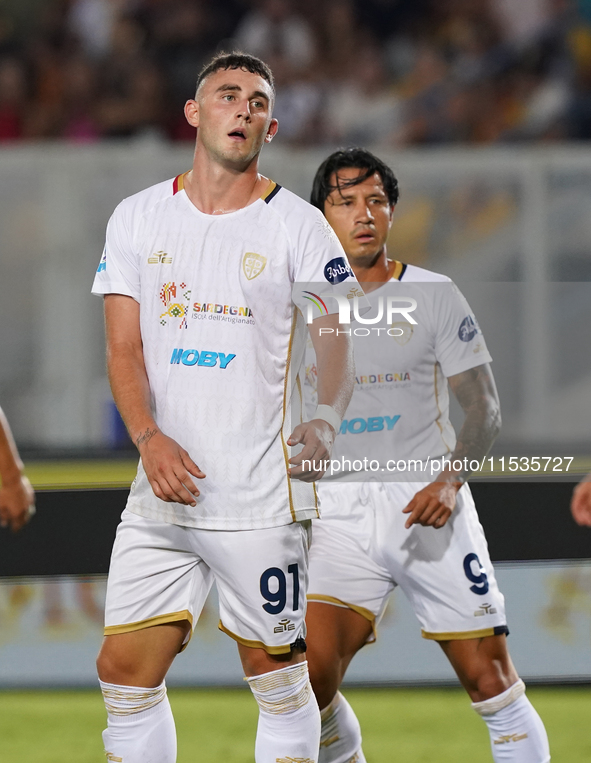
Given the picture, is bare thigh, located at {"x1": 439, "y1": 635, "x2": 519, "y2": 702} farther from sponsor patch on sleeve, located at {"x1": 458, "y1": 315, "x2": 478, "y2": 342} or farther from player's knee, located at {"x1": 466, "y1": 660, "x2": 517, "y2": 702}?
sponsor patch on sleeve, located at {"x1": 458, "y1": 315, "x2": 478, "y2": 342}

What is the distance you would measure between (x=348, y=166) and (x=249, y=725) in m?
2.11

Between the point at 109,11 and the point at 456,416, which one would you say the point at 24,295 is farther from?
the point at 109,11

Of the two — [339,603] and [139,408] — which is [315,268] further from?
[339,603]

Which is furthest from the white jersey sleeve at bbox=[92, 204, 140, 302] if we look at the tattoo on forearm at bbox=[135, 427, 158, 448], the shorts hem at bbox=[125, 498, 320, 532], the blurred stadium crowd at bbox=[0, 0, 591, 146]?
the blurred stadium crowd at bbox=[0, 0, 591, 146]

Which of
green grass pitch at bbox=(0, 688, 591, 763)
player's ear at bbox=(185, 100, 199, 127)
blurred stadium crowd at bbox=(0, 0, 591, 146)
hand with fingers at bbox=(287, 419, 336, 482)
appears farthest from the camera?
blurred stadium crowd at bbox=(0, 0, 591, 146)

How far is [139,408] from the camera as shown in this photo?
2.38 m

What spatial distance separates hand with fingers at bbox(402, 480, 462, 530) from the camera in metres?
2.77

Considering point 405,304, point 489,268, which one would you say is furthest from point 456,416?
point 489,268

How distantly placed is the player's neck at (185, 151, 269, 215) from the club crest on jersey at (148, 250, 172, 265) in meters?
0.15

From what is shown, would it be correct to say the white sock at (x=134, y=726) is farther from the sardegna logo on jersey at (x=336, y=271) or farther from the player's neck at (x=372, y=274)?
the player's neck at (x=372, y=274)

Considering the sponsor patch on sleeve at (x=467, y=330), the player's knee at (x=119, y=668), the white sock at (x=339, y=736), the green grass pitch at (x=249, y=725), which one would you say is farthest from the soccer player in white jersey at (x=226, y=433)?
the green grass pitch at (x=249, y=725)

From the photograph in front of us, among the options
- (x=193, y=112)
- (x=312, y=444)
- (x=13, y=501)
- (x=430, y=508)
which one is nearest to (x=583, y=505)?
(x=430, y=508)

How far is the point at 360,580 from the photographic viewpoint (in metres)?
2.97

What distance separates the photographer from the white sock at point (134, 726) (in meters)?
2.42
